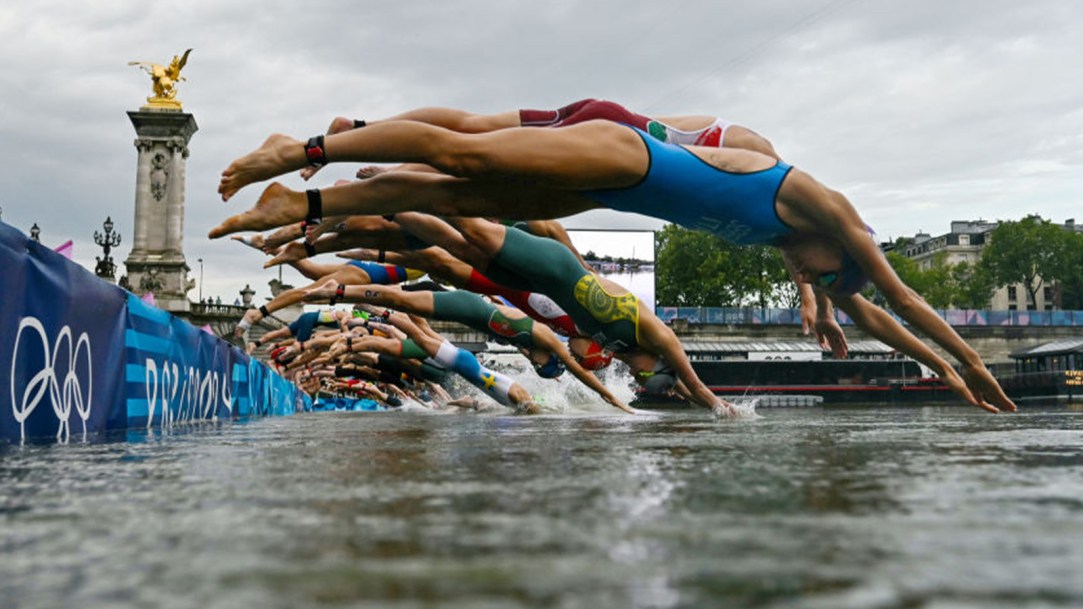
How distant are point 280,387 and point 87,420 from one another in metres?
13.8

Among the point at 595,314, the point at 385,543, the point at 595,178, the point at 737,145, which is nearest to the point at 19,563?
the point at 385,543

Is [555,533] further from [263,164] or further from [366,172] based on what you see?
[366,172]

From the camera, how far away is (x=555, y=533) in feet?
5.16

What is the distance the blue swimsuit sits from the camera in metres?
5.30

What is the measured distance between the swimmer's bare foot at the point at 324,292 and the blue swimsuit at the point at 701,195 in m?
6.74

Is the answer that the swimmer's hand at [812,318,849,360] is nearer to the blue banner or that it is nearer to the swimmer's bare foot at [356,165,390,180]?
the swimmer's bare foot at [356,165,390,180]

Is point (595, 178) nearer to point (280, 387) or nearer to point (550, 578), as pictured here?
point (550, 578)

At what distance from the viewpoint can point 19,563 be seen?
140 centimetres

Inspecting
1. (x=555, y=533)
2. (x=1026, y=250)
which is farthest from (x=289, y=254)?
(x=1026, y=250)

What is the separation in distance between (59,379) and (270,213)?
1923 mm

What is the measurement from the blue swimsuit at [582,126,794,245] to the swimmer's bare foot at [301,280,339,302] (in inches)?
265

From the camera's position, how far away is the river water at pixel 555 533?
1148mm

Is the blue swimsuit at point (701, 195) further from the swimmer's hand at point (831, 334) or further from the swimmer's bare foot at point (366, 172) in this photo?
the swimmer's hand at point (831, 334)

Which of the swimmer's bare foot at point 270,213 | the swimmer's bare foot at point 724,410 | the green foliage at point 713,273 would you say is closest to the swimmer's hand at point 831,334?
the swimmer's bare foot at point 724,410
